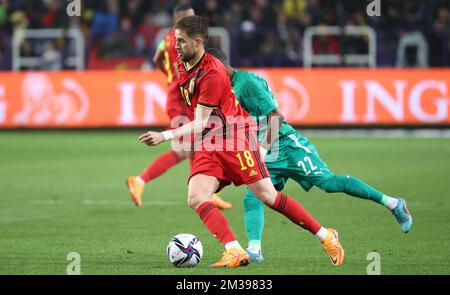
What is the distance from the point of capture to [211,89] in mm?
7551

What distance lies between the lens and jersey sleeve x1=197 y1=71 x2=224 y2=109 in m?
7.55

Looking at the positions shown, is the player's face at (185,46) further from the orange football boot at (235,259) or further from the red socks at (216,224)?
the orange football boot at (235,259)

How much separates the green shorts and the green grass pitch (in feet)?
2.09

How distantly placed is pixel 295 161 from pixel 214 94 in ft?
4.01

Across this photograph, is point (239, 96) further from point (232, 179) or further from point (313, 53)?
point (313, 53)

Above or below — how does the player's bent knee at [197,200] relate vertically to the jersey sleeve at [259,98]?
below

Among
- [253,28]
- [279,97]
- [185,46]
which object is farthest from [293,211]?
[253,28]

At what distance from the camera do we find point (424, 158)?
16.2 meters

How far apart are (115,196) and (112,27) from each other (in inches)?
418

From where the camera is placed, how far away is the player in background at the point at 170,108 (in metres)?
11.5

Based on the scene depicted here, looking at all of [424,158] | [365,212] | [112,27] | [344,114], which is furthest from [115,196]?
[112,27]
